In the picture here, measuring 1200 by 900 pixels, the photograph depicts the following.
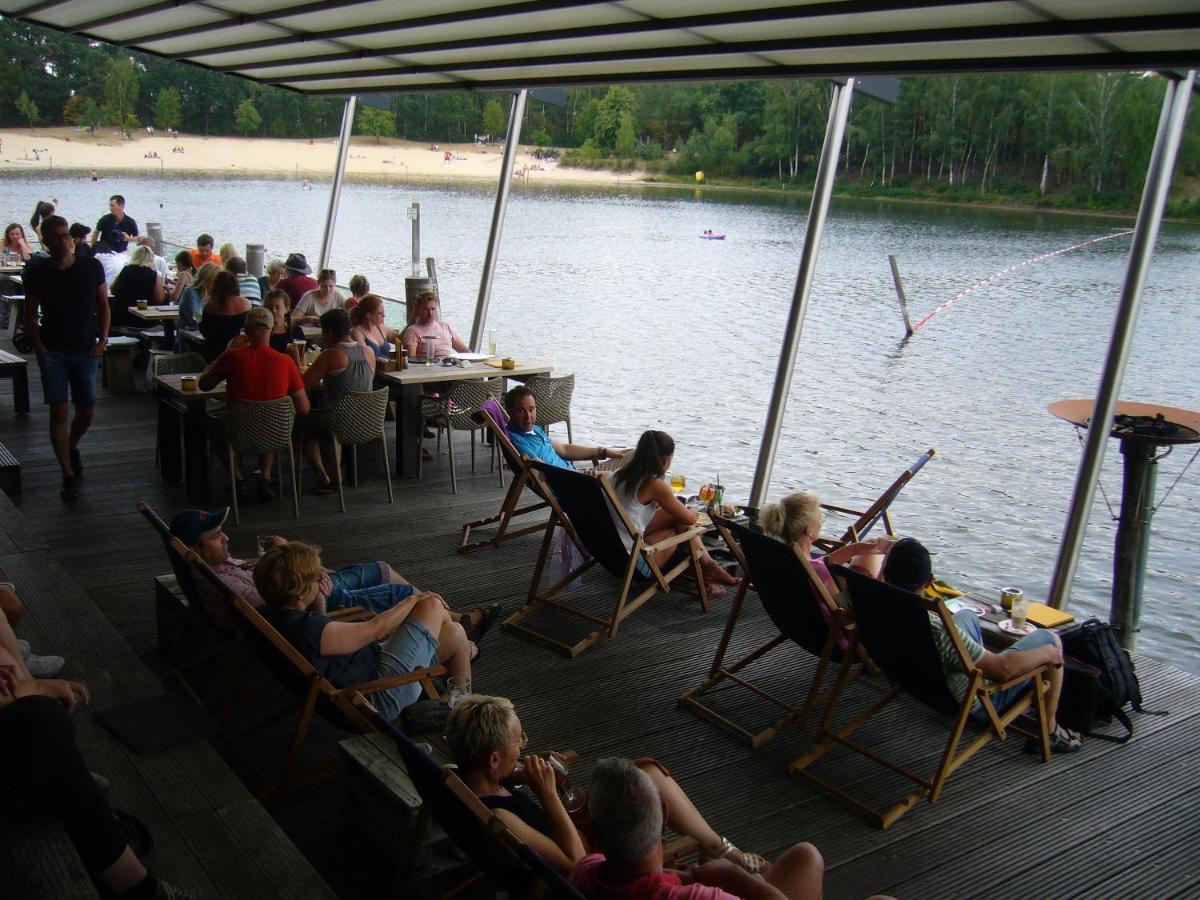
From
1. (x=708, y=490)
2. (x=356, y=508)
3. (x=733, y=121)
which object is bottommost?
(x=356, y=508)

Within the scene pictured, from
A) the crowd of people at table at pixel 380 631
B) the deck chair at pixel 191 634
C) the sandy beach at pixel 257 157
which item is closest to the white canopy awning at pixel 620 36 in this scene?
the sandy beach at pixel 257 157

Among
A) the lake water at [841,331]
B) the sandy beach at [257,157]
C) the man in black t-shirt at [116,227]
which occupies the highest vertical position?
the sandy beach at [257,157]

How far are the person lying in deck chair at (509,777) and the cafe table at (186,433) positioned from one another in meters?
4.34

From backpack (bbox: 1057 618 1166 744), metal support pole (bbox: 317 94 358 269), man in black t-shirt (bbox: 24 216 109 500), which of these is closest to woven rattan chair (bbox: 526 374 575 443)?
man in black t-shirt (bbox: 24 216 109 500)

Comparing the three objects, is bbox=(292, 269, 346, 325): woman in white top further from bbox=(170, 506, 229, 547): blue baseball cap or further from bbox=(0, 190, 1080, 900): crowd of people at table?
bbox=(170, 506, 229, 547): blue baseball cap

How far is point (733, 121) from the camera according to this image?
28.2 ft

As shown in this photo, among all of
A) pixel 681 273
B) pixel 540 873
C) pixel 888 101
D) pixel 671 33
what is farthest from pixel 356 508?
pixel 681 273

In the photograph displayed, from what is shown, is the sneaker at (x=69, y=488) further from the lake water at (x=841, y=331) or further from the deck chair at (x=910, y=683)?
the deck chair at (x=910, y=683)

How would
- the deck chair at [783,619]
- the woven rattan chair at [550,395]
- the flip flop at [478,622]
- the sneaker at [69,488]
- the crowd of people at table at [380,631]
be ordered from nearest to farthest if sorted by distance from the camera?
1. the crowd of people at table at [380,631]
2. the deck chair at [783,619]
3. the flip flop at [478,622]
4. the sneaker at [69,488]
5. the woven rattan chair at [550,395]

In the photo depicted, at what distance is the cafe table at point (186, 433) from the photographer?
657cm

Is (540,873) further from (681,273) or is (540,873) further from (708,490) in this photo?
(681,273)

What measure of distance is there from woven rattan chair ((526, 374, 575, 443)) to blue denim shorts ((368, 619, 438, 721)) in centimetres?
385

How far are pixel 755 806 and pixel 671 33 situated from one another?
15.3ft

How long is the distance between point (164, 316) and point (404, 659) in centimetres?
739
